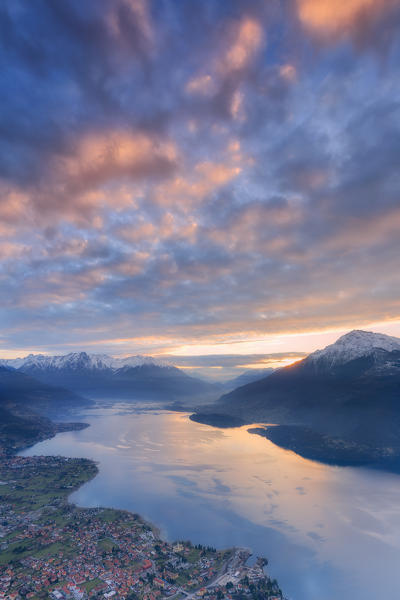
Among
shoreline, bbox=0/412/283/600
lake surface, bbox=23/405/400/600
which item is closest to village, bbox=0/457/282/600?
shoreline, bbox=0/412/283/600

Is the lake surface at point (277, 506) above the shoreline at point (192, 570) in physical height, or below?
below

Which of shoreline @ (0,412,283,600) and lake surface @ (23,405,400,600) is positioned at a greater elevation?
shoreline @ (0,412,283,600)

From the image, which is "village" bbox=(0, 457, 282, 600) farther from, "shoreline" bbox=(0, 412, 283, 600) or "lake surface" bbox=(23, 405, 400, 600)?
"lake surface" bbox=(23, 405, 400, 600)

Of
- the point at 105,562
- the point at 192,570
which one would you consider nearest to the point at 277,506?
the point at 192,570

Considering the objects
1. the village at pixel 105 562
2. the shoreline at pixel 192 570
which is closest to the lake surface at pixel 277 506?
the shoreline at pixel 192 570

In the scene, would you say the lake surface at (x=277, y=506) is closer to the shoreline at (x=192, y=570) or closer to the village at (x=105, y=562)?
the shoreline at (x=192, y=570)

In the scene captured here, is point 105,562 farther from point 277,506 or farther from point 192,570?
point 277,506
